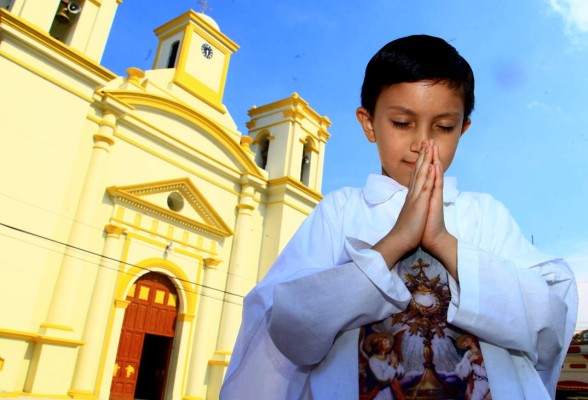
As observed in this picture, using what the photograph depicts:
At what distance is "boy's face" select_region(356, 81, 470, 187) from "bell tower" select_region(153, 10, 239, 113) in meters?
12.3

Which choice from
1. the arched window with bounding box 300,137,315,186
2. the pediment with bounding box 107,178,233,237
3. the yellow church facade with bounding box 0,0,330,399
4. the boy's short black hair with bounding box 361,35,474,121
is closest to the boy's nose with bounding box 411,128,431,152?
the boy's short black hair with bounding box 361,35,474,121

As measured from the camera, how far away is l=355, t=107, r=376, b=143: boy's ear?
123 cm

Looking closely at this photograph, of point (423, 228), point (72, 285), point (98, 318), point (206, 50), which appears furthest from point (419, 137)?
point (206, 50)

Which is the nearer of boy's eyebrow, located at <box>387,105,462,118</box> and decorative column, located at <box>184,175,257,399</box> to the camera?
boy's eyebrow, located at <box>387,105,462,118</box>

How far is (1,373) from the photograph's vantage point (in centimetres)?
771

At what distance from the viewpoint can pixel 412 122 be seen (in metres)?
1.07

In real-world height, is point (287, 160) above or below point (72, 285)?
above

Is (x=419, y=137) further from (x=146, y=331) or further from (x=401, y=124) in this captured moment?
(x=146, y=331)

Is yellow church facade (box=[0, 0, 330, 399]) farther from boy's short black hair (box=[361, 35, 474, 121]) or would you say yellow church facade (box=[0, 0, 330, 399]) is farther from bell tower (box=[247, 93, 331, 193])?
boy's short black hair (box=[361, 35, 474, 121])

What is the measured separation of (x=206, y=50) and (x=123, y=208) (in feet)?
20.3

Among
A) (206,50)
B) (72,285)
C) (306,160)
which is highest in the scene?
(206,50)

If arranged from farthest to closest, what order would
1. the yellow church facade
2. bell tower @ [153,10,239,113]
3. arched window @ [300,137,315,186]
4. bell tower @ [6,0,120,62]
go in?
arched window @ [300,137,315,186]
bell tower @ [153,10,239,113]
bell tower @ [6,0,120,62]
the yellow church facade

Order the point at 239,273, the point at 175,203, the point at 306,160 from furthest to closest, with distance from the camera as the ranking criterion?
the point at 306,160 → the point at 239,273 → the point at 175,203

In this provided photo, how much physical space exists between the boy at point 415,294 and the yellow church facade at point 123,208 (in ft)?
28.6
